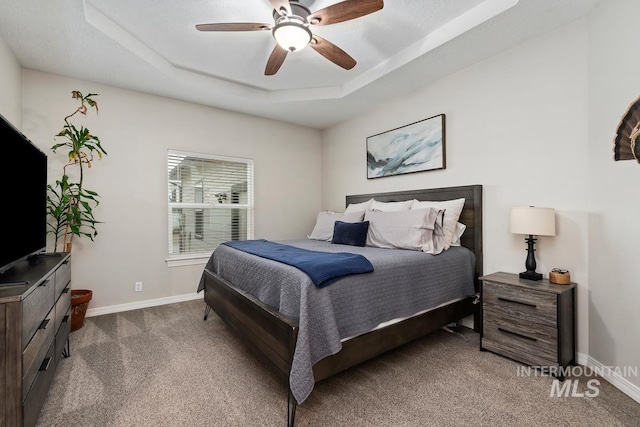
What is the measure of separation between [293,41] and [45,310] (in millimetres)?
2310

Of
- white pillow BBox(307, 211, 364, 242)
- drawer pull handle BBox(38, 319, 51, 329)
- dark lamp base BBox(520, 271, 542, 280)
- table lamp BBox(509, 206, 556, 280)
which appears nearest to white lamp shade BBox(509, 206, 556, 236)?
table lamp BBox(509, 206, 556, 280)

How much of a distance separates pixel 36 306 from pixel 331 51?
2553mm

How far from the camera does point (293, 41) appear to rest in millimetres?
2072

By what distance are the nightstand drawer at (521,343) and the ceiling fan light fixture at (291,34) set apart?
8.65 ft

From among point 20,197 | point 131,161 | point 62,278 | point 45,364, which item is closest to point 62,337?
point 62,278

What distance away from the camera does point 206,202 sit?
13.3 feet

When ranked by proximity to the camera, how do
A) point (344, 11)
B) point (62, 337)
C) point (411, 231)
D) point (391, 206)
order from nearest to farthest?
point (344, 11)
point (62, 337)
point (411, 231)
point (391, 206)

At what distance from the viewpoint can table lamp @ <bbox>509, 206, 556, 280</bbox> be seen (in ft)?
7.18

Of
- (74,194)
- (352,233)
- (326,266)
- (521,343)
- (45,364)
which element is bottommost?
(521,343)

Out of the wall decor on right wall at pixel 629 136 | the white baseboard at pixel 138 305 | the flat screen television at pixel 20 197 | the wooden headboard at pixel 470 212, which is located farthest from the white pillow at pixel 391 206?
the flat screen television at pixel 20 197

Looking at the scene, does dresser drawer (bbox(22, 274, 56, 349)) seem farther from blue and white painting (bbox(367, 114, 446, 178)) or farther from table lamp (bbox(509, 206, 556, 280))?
blue and white painting (bbox(367, 114, 446, 178))

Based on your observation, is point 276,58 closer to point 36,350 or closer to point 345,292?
point 345,292

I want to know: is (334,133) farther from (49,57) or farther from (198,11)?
(49,57)

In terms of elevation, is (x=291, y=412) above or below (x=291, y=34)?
below
